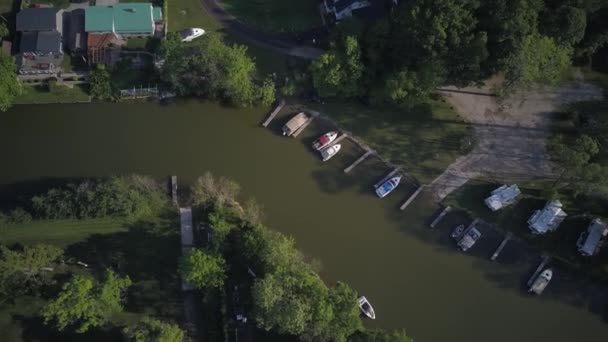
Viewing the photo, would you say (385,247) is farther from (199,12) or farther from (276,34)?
(199,12)

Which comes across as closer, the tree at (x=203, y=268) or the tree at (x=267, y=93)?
the tree at (x=203, y=268)

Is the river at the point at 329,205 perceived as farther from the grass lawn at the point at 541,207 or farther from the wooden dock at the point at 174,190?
the grass lawn at the point at 541,207

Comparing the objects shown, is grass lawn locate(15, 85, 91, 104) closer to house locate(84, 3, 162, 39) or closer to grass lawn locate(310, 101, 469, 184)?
house locate(84, 3, 162, 39)

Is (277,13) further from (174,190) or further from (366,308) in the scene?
(366,308)

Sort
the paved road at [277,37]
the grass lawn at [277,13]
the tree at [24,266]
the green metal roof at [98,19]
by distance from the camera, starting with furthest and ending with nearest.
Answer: the grass lawn at [277,13], the paved road at [277,37], the green metal roof at [98,19], the tree at [24,266]

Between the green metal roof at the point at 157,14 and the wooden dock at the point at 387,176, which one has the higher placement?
the green metal roof at the point at 157,14

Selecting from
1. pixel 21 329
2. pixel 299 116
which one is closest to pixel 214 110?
pixel 299 116

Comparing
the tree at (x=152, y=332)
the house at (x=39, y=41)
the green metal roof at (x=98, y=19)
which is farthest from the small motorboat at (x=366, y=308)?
the house at (x=39, y=41)
